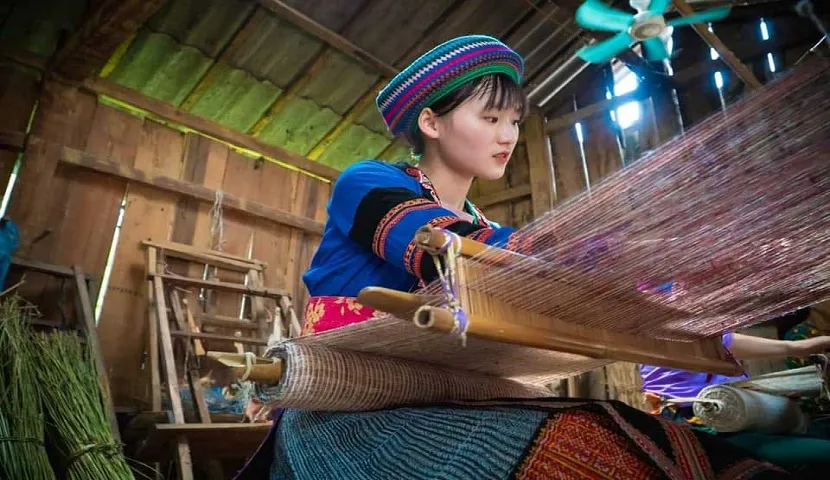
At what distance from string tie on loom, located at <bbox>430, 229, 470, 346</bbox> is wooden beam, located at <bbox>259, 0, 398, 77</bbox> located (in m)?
2.91

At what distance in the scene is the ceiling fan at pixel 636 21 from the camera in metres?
2.77

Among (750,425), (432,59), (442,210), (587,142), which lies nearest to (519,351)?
(442,210)

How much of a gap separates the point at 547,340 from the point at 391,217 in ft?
0.96

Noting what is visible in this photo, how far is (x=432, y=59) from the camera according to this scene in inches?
44.2

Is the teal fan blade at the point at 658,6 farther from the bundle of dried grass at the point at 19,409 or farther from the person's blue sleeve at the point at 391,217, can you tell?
the bundle of dried grass at the point at 19,409

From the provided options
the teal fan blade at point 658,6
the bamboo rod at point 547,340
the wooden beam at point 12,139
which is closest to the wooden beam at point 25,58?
the wooden beam at point 12,139

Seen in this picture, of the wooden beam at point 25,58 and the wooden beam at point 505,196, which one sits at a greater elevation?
the wooden beam at point 25,58

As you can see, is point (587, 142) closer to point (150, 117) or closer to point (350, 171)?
point (150, 117)

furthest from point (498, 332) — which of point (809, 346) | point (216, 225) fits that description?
point (216, 225)

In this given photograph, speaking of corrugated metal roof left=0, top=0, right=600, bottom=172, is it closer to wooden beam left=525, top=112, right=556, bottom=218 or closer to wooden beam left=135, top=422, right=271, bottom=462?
wooden beam left=525, top=112, right=556, bottom=218

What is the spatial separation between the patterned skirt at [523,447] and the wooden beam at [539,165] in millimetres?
3318

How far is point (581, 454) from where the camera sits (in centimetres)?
64

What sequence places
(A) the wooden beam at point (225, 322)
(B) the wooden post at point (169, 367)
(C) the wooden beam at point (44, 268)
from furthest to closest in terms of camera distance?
(A) the wooden beam at point (225, 322)
(C) the wooden beam at point (44, 268)
(B) the wooden post at point (169, 367)

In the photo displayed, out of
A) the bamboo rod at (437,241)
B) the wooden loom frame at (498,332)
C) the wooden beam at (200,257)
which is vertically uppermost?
the wooden beam at (200,257)
